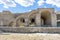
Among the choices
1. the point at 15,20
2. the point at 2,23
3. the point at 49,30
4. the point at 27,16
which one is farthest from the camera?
the point at 2,23

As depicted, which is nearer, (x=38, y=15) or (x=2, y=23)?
(x=38, y=15)

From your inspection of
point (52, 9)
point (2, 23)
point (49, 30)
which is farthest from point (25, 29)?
point (2, 23)

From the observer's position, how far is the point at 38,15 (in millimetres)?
22391

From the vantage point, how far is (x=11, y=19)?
27.3m

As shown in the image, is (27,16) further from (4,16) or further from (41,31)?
(41,31)

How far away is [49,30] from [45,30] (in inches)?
19.6

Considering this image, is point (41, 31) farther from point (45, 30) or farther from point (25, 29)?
point (25, 29)

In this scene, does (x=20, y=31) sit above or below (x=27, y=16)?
below

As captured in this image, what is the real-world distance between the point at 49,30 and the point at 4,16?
17.1m

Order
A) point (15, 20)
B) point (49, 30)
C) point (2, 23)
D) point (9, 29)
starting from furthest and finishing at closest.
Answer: point (2, 23) → point (15, 20) → point (9, 29) → point (49, 30)

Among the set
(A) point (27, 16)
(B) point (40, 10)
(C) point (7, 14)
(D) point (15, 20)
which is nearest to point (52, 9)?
(B) point (40, 10)

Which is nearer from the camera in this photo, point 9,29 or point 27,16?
point 9,29

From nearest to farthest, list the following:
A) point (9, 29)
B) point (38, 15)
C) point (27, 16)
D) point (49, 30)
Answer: point (49, 30)
point (9, 29)
point (38, 15)
point (27, 16)

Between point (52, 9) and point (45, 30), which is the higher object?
point (52, 9)
